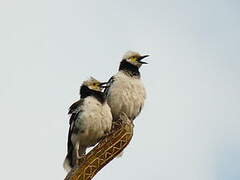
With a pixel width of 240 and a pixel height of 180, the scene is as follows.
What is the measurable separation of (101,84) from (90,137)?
1.06 metres

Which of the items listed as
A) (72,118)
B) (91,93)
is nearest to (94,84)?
(91,93)

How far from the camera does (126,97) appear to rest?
1415 cm

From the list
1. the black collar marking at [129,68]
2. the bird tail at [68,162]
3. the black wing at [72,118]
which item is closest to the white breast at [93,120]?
the black wing at [72,118]

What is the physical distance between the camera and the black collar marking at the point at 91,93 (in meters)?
13.5

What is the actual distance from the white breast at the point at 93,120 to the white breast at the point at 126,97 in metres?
0.72

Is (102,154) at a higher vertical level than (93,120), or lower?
lower

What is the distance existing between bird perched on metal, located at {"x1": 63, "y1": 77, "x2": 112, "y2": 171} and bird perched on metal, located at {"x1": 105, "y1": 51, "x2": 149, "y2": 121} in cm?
50

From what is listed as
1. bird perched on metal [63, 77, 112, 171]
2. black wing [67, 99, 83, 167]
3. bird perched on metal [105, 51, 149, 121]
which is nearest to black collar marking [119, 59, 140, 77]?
bird perched on metal [105, 51, 149, 121]

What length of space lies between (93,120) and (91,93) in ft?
2.07

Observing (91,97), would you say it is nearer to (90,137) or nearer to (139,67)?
(90,137)

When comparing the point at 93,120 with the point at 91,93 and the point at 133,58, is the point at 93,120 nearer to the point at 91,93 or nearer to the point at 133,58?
the point at 91,93

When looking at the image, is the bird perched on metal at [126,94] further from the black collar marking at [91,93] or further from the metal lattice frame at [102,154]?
the metal lattice frame at [102,154]

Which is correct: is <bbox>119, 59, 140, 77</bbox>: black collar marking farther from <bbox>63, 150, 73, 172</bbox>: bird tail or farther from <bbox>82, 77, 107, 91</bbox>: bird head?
<bbox>63, 150, 73, 172</bbox>: bird tail

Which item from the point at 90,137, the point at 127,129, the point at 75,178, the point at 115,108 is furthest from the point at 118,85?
the point at 75,178
